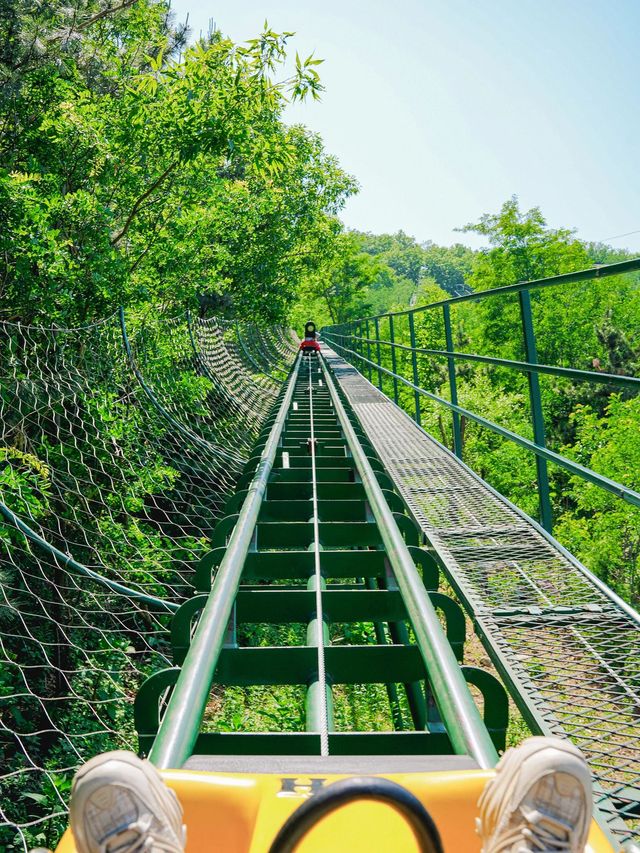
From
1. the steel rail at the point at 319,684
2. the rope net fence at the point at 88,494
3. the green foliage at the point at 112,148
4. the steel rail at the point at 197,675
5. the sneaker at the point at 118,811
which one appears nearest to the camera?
the sneaker at the point at 118,811

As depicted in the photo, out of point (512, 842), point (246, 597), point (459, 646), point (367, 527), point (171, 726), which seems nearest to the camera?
point (512, 842)

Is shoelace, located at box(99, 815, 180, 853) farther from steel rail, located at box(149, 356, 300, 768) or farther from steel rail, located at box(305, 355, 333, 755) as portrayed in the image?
steel rail, located at box(305, 355, 333, 755)

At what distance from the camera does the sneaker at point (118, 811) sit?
0.84 metres

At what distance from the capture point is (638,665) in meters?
1.72

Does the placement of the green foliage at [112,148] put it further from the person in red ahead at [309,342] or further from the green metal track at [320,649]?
the person in red ahead at [309,342]

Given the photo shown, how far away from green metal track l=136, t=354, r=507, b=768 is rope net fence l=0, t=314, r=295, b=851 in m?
1.82

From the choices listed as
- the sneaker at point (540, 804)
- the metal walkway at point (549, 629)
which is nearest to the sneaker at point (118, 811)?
the sneaker at point (540, 804)

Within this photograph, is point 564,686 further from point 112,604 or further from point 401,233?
point 401,233

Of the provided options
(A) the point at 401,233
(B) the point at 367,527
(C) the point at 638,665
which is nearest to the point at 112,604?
(B) the point at 367,527

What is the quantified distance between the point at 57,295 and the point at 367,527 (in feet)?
14.3

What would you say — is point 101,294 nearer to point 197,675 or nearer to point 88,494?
point 88,494

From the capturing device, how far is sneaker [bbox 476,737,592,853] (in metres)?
0.85

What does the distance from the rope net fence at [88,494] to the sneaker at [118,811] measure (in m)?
3.67

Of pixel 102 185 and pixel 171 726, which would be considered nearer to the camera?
pixel 171 726
